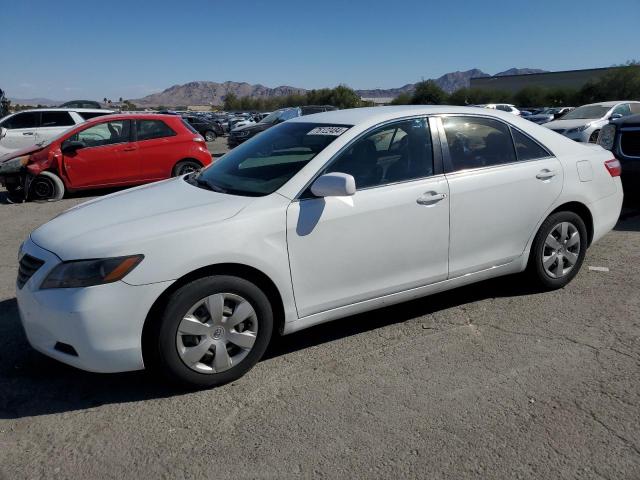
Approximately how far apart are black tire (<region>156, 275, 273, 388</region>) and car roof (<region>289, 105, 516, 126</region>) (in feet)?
4.72

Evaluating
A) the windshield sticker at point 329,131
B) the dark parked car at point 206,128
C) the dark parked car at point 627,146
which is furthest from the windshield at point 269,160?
the dark parked car at point 206,128

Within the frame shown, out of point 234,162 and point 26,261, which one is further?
point 234,162

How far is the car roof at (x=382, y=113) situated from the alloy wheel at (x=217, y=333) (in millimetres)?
1541

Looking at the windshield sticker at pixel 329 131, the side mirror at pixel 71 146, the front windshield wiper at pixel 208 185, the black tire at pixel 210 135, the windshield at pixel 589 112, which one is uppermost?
the windshield sticker at pixel 329 131

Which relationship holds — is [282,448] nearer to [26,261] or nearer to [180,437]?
[180,437]

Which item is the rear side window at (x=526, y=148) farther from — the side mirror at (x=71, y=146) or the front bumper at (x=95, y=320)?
Answer: the side mirror at (x=71, y=146)

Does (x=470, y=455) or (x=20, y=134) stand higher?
(x=20, y=134)

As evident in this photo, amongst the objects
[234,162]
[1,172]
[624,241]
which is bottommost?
[624,241]

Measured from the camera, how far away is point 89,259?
293 centimetres

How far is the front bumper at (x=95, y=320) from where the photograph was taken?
113 inches

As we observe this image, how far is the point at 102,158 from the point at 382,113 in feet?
24.4

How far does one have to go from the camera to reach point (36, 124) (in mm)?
14055

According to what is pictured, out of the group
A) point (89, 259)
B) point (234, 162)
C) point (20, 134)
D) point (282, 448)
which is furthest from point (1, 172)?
point (282, 448)

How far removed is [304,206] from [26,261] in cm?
169
